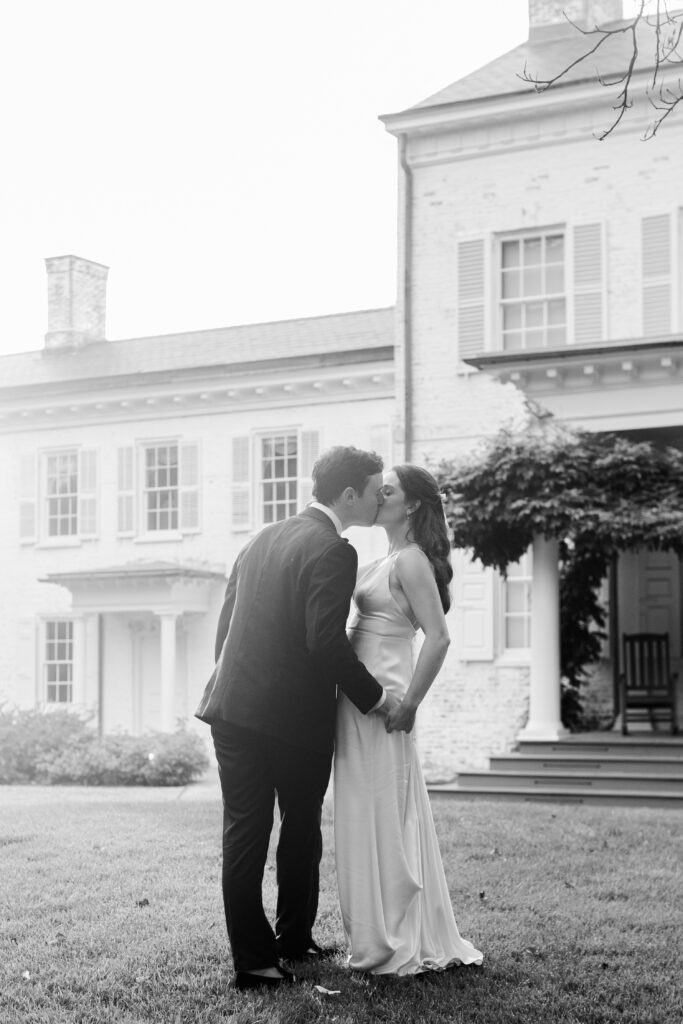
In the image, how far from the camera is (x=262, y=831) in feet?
16.2

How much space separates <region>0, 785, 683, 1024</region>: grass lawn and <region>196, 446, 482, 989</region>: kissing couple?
20 cm

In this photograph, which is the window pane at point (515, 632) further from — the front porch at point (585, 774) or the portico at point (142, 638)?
the portico at point (142, 638)

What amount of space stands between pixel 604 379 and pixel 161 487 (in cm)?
1029

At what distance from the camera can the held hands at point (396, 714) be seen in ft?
16.3

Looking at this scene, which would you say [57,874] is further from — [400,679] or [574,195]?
[574,195]

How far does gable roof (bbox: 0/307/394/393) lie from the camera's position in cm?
2269

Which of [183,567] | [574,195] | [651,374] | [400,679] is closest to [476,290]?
[574,195]

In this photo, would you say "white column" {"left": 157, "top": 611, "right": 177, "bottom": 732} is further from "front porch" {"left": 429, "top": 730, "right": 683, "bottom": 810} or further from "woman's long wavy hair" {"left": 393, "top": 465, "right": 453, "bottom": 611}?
"woman's long wavy hair" {"left": 393, "top": 465, "right": 453, "bottom": 611}

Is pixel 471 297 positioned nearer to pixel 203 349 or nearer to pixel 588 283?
pixel 588 283

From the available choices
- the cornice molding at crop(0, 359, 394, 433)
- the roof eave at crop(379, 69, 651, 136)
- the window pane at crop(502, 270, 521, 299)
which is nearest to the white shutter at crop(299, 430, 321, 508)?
the cornice molding at crop(0, 359, 394, 433)

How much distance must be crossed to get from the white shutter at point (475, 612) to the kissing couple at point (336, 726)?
11.9 m

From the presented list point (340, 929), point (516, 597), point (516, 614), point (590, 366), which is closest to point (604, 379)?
point (590, 366)

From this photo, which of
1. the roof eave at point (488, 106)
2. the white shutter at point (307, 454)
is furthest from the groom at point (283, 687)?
the white shutter at point (307, 454)

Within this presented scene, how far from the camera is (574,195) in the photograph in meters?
17.1
